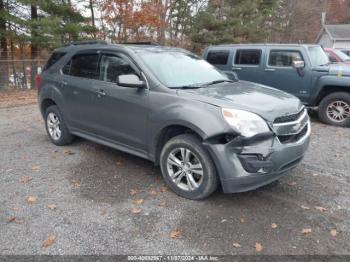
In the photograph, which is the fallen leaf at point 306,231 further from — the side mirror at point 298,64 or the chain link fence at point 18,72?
the chain link fence at point 18,72

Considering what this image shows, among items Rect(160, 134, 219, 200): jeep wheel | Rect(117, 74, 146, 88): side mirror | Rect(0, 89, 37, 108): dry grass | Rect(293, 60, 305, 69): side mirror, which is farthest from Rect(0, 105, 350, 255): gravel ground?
Rect(0, 89, 37, 108): dry grass

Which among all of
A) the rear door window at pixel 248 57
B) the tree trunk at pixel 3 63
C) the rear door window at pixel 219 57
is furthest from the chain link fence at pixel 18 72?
the rear door window at pixel 248 57

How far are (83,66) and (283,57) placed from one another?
16.9 feet

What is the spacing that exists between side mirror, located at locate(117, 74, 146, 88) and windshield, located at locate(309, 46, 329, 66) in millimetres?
5219

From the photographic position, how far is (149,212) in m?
3.55

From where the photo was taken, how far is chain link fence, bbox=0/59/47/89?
1377 centimetres

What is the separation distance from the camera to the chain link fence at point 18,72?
13.8 metres

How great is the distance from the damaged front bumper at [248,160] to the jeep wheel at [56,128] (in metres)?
3.18

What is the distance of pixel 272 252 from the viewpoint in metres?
2.86

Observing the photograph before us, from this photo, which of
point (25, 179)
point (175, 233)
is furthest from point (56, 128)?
point (175, 233)

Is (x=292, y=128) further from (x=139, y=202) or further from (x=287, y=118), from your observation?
(x=139, y=202)

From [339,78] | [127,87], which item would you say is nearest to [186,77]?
[127,87]

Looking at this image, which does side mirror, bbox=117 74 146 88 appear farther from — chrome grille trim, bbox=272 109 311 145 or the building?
the building

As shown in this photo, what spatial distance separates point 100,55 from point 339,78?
5387mm
